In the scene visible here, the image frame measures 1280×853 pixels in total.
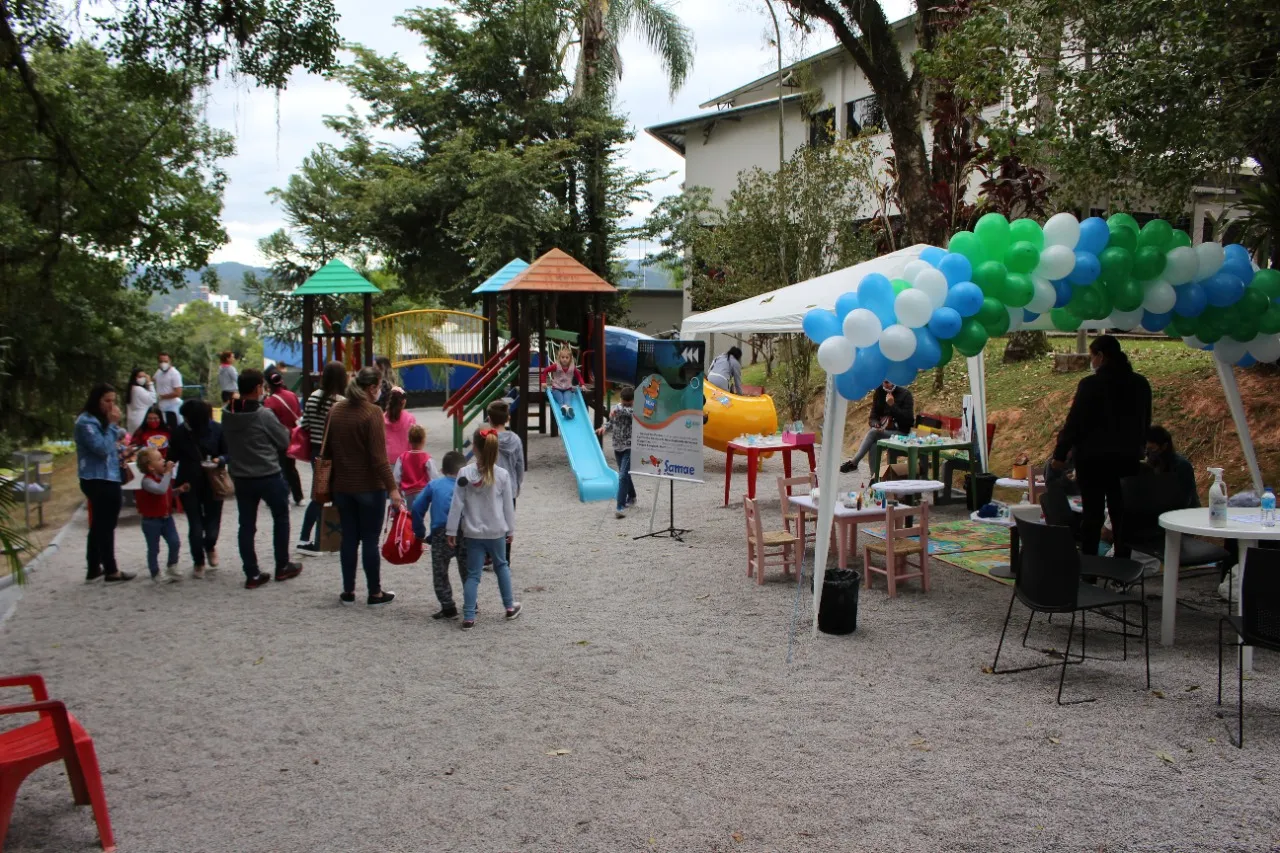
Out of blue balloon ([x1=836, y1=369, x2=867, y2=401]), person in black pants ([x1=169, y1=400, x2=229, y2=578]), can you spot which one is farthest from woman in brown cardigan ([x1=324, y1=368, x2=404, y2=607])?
blue balloon ([x1=836, y1=369, x2=867, y2=401])

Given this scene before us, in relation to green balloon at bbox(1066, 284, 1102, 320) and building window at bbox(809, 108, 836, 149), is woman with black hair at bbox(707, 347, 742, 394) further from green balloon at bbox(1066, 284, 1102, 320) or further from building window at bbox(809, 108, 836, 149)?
building window at bbox(809, 108, 836, 149)

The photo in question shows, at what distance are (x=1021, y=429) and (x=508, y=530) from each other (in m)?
9.33

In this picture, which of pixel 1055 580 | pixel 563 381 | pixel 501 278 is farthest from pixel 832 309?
pixel 501 278

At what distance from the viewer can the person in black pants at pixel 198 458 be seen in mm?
8078

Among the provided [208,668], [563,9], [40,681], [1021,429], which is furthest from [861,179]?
[40,681]

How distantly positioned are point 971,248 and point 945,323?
745mm

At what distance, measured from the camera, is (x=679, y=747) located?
503cm

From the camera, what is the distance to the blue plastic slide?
12523mm

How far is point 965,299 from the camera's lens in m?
6.51

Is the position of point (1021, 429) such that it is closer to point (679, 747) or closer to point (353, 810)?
point (679, 747)

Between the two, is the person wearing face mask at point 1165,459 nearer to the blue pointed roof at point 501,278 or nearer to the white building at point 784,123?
the blue pointed roof at point 501,278

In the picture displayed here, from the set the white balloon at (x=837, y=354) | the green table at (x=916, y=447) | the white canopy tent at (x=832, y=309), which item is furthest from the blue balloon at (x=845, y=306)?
the green table at (x=916, y=447)

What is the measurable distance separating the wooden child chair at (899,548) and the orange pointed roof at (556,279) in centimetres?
750

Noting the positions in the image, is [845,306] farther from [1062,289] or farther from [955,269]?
[1062,289]
